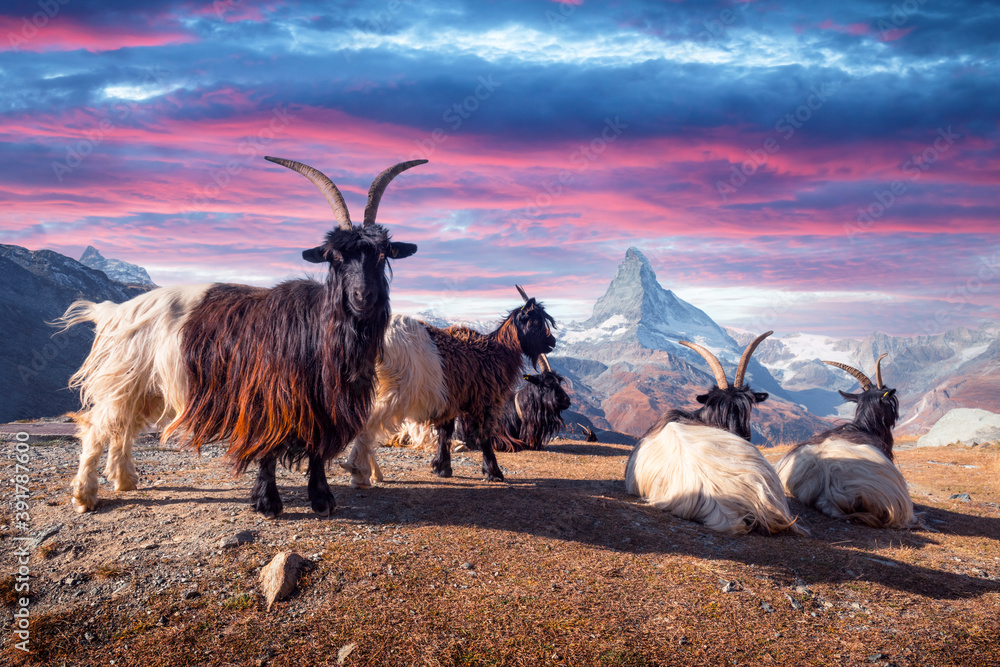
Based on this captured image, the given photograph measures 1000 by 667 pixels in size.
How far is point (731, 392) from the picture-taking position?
8586mm

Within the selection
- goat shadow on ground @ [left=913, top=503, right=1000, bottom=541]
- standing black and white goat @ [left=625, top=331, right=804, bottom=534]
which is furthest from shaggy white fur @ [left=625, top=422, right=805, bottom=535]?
goat shadow on ground @ [left=913, top=503, right=1000, bottom=541]

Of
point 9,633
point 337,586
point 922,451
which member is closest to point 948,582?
point 337,586

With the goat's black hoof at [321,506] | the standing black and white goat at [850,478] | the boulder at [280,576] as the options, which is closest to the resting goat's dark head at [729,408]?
the standing black and white goat at [850,478]

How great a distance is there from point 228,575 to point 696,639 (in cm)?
333

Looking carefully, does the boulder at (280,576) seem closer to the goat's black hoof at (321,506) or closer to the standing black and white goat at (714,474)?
the goat's black hoof at (321,506)

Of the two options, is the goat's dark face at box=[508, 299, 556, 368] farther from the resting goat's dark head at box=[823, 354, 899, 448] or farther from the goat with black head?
the resting goat's dark head at box=[823, 354, 899, 448]

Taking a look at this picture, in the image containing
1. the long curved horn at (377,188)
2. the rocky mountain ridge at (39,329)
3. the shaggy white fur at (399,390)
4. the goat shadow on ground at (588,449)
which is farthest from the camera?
the rocky mountain ridge at (39,329)

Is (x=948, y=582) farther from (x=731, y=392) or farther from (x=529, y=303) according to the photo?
(x=529, y=303)

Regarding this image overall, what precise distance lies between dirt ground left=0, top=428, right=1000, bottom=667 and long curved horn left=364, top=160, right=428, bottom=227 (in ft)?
9.83

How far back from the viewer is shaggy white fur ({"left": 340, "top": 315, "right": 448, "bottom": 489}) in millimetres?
6785

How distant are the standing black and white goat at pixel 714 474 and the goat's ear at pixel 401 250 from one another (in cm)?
414

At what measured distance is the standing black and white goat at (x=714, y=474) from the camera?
20.9ft

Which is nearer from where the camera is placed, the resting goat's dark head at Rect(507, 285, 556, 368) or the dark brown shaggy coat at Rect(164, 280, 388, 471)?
the dark brown shaggy coat at Rect(164, 280, 388, 471)

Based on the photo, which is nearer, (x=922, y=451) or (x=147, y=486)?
(x=147, y=486)
